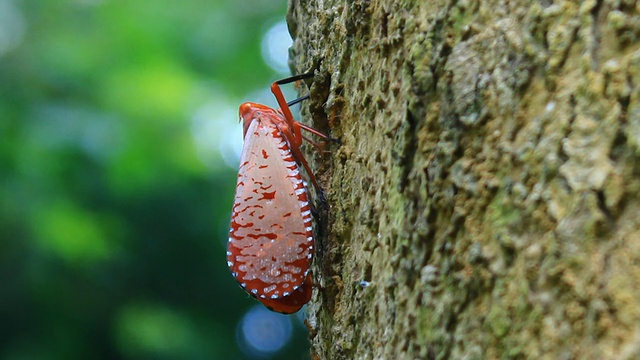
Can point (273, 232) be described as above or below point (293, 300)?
above

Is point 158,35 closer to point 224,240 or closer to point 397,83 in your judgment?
point 224,240

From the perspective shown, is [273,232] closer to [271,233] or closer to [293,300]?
[271,233]

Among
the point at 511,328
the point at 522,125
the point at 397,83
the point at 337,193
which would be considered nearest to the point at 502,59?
the point at 522,125

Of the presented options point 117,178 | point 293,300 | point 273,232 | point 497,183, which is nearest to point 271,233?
point 273,232

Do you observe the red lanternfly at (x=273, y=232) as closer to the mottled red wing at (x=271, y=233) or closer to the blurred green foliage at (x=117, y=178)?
the mottled red wing at (x=271, y=233)

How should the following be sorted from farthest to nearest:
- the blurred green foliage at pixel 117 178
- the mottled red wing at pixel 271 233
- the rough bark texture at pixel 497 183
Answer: the blurred green foliage at pixel 117 178, the mottled red wing at pixel 271 233, the rough bark texture at pixel 497 183

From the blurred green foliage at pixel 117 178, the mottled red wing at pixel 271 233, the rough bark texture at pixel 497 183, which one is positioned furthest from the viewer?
the blurred green foliage at pixel 117 178

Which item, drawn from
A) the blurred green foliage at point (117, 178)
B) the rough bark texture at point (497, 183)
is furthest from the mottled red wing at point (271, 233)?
the blurred green foliage at point (117, 178)

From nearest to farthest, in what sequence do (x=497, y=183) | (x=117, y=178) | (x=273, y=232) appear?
(x=497, y=183), (x=273, y=232), (x=117, y=178)

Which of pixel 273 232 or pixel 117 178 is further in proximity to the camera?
pixel 117 178
